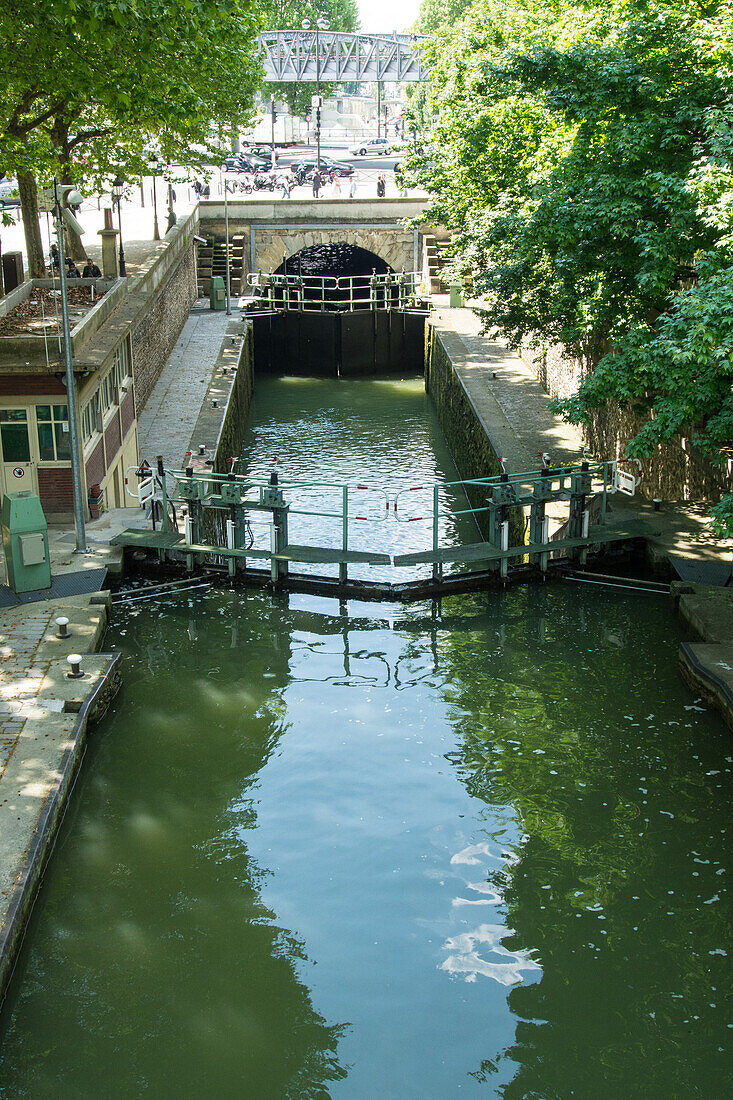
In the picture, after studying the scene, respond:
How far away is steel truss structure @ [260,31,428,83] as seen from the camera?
60344 millimetres

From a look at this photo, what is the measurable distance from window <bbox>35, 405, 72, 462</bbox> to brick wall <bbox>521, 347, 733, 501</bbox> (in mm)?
8007

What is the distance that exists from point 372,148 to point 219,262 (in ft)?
119

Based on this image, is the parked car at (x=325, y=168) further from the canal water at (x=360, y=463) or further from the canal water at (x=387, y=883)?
the canal water at (x=387, y=883)

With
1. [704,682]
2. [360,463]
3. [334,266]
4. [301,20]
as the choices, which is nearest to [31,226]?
[360,463]

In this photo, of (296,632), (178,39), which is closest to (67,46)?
(178,39)

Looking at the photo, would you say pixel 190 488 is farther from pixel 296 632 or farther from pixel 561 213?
pixel 561 213

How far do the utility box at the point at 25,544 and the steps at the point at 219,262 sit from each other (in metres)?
27.3

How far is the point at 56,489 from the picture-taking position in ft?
54.4

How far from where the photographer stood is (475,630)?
15.4 m

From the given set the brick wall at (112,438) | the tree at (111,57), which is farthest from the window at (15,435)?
the tree at (111,57)

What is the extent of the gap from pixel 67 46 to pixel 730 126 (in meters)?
9.23

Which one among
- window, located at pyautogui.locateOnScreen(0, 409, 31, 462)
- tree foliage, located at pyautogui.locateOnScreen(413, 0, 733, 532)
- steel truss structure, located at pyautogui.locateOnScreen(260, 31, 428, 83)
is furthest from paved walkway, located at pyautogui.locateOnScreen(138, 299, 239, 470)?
steel truss structure, located at pyautogui.locateOnScreen(260, 31, 428, 83)

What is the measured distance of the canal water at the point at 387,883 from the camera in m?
7.85

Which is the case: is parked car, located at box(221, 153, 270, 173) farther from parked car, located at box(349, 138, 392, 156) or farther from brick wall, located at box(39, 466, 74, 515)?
brick wall, located at box(39, 466, 74, 515)
